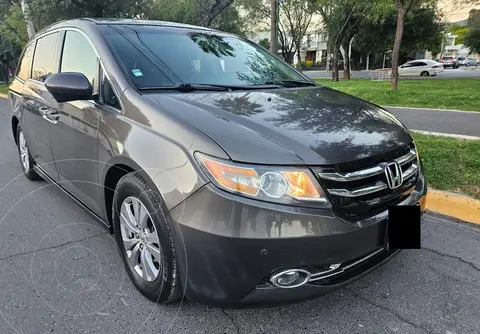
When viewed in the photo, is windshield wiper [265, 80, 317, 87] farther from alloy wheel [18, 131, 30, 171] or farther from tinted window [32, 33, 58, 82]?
alloy wheel [18, 131, 30, 171]

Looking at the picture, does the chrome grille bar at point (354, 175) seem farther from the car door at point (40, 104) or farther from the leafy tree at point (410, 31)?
the leafy tree at point (410, 31)

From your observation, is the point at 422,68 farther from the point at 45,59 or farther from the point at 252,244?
the point at 252,244

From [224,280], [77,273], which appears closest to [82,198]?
[77,273]

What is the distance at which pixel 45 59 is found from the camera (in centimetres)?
383

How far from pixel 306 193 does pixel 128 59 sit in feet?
5.27

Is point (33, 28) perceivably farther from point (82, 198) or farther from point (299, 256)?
point (299, 256)

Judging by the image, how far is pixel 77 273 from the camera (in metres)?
2.71

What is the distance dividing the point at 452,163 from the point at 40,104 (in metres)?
4.39

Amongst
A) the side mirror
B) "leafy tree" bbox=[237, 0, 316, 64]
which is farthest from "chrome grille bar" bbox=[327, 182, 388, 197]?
"leafy tree" bbox=[237, 0, 316, 64]

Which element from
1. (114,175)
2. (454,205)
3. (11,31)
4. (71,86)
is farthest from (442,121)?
(11,31)

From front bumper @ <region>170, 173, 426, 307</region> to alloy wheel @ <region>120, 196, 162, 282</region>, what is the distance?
298 mm

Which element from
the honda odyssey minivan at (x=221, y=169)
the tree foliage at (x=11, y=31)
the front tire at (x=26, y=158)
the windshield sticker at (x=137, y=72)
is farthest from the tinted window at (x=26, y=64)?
the tree foliage at (x=11, y=31)

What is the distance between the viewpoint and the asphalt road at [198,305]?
2191 mm

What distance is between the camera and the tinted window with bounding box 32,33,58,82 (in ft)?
11.9
